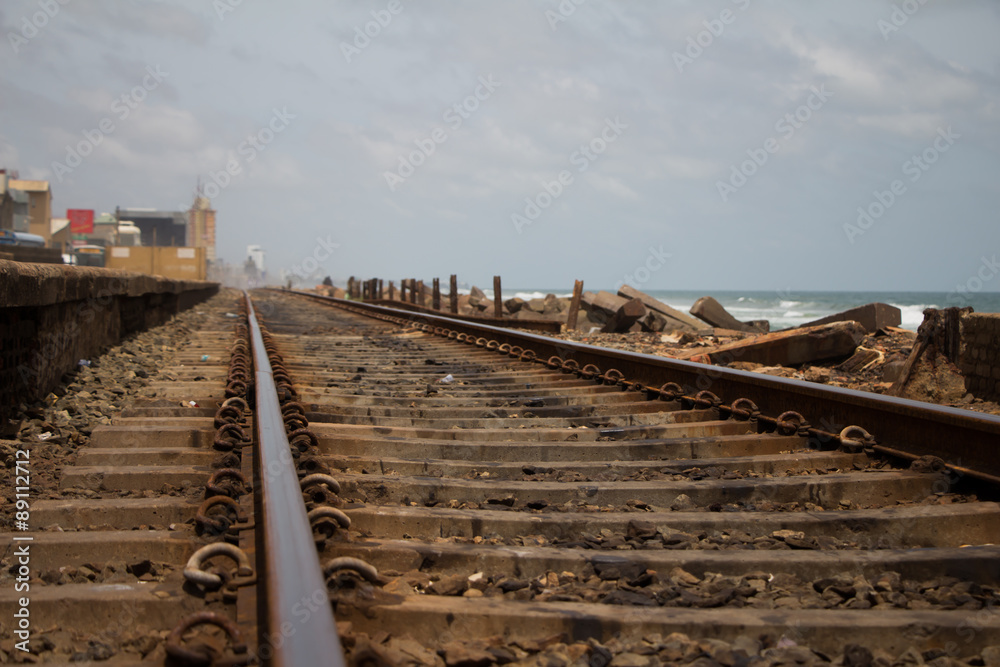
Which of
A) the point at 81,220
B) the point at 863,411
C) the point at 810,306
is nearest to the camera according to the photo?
the point at 863,411

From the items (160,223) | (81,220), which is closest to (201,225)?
(160,223)

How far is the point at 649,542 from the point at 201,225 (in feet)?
544

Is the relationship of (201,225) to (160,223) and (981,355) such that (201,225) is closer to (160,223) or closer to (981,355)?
(160,223)

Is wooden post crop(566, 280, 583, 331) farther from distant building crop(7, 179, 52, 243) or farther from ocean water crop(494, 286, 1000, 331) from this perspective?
distant building crop(7, 179, 52, 243)

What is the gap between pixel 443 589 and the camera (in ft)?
6.25

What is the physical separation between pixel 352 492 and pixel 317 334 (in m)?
8.74

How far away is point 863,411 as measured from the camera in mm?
3393

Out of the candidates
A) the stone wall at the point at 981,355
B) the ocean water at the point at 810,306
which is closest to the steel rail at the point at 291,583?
the stone wall at the point at 981,355

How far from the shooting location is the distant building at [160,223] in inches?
5655

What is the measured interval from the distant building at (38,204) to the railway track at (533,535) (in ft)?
289

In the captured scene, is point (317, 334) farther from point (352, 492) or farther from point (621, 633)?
point (621, 633)

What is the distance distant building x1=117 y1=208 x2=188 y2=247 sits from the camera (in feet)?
471

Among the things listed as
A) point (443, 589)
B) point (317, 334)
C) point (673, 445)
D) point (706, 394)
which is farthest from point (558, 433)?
point (317, 334)

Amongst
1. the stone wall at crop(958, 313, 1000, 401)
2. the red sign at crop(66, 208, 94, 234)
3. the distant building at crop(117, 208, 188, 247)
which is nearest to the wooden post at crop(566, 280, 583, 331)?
the stone wall at crop(958, 313, 1000, 401)
